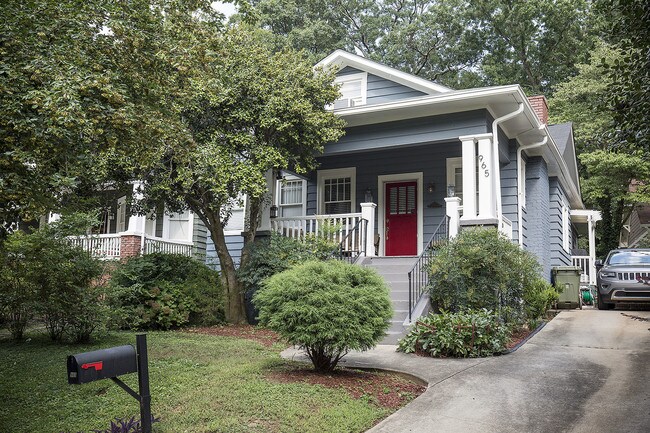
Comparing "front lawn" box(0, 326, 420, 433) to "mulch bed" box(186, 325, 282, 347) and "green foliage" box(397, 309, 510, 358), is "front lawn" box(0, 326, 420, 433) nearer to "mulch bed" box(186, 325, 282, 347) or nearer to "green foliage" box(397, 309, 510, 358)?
"mulch bed" box(186, 325, 282, 347)

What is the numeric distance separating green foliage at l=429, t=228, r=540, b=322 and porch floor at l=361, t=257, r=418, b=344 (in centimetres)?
60

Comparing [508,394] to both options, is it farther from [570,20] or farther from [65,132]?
[570,20]

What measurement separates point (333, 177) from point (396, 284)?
4.94 metres

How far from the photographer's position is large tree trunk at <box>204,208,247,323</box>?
424 inches

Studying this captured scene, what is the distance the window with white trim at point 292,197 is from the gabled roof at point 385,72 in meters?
3.16

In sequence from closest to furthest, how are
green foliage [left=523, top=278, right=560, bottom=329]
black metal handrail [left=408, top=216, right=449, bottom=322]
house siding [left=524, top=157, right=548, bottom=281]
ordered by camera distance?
black metal handrail [left=408, top=216, right=449, bottom=322]
green foliage [left=523, top=278, right=560, bottom=329]
house siding [left=524, top=157, right=548, bottom=281]

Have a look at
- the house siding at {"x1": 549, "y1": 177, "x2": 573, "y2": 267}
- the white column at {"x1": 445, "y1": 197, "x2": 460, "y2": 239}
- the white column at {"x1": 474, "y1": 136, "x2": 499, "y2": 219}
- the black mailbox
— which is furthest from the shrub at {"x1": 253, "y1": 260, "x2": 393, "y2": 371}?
the house siding at {"x1": 549, "y1": 177, "x2": 573, "y2": 267}

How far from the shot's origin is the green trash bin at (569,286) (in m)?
14.2

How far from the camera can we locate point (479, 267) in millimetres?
8703

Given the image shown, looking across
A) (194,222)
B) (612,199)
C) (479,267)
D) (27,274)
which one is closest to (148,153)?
(27,274)

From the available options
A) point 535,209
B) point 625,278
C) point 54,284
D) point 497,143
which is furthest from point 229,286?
point 625,278

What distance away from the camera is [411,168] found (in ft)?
44.0

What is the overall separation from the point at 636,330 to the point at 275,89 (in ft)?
25.5

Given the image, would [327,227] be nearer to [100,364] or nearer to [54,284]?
[54,284]
